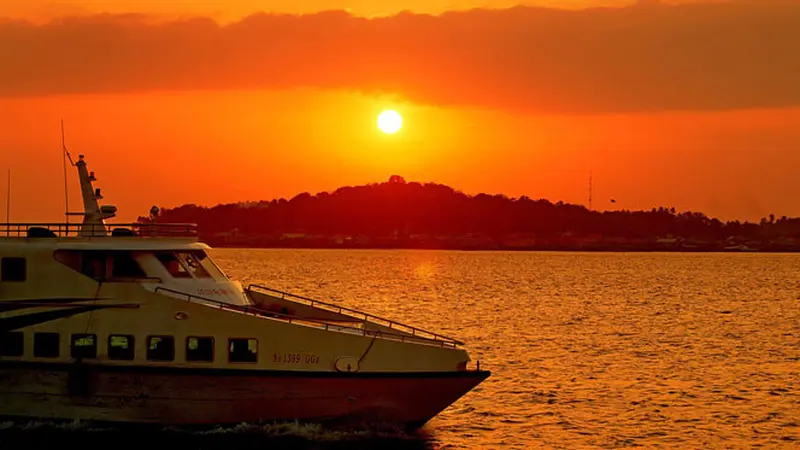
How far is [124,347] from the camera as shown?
29.7 meters

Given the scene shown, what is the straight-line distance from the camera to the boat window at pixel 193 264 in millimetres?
31422

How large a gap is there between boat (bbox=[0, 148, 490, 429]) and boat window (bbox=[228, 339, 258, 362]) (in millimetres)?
32

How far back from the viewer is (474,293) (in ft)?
351

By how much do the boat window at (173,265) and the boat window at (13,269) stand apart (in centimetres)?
356

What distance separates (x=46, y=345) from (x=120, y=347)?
2.10m

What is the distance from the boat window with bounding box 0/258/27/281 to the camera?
101 ft

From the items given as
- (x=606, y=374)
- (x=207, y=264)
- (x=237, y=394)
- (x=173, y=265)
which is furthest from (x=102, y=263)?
(x=606, y=374)

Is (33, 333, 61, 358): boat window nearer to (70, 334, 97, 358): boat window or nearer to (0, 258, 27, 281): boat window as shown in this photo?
(70, 334, 97, 358): boat window

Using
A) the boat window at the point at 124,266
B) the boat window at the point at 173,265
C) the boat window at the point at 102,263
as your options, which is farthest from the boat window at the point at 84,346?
the boat window at the point at 173,265

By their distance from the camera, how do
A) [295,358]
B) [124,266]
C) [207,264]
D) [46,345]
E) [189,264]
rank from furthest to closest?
[207,264] < [189,264] < [124,266] < [46,345] < [295,358]

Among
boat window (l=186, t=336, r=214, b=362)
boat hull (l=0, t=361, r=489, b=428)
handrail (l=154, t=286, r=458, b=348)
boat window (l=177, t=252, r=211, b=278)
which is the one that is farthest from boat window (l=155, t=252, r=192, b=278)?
boat hull (l=0, t=361, r=489, b=428)

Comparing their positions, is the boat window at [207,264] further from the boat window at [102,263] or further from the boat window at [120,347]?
the boat window at [120,347]

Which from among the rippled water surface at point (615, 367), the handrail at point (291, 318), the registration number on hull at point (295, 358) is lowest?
the rippled water surface at point (615, 367)

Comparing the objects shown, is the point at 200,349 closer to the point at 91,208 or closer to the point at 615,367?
the point at 91,208
